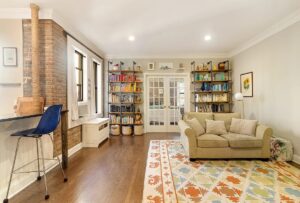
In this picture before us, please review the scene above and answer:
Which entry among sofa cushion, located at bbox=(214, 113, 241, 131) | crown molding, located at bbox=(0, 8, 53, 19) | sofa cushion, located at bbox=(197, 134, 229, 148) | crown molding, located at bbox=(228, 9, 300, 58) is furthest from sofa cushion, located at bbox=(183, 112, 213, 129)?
crown molding, located at bbox=(0, 8, 53, 19)

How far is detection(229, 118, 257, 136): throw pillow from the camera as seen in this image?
361 cm

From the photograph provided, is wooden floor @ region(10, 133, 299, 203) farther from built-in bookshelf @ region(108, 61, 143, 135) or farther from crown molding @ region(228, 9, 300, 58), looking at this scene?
crown molding @ region(228, 9, 300, 58)

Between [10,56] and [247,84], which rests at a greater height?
[10,56]

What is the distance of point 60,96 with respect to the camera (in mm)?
3420

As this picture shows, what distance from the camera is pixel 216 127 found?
12.6ft

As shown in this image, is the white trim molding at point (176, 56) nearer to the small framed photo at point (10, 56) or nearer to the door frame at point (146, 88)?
the door frame at point (146, 88)

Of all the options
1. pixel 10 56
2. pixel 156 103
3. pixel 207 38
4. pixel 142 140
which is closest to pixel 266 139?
pixel 207 38

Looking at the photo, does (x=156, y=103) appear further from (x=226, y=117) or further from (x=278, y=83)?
(x=278, y=83)

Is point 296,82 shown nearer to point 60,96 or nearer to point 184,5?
point 184,5

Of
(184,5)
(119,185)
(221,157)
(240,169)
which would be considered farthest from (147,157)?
(184,5)

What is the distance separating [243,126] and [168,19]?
2723 millimetres

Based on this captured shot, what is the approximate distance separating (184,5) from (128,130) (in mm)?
4181

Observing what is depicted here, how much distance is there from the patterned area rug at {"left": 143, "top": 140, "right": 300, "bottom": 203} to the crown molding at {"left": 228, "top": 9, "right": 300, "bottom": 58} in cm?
270

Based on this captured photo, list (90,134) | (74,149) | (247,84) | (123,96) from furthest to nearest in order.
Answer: (123,96), (247,84), (90,134), (74,149)
